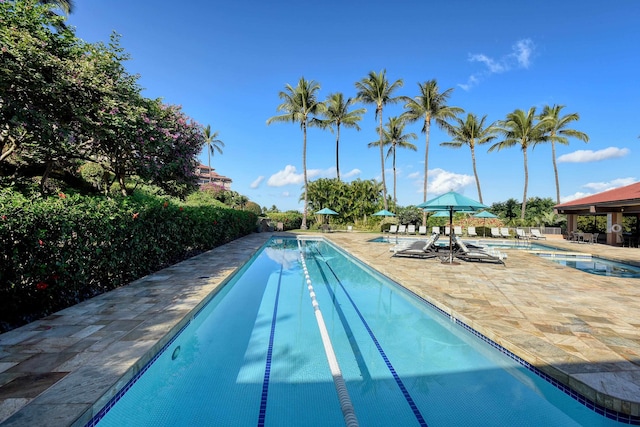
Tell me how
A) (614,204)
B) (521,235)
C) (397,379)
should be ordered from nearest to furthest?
(397,379), (614,204), (521,235)

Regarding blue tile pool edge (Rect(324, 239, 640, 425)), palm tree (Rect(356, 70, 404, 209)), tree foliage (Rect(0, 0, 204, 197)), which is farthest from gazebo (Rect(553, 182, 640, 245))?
tree foliage (Rect(0, 0, 204, 197))

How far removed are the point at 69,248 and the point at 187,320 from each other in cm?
223

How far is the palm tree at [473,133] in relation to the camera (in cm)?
3147

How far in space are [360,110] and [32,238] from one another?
103 feet

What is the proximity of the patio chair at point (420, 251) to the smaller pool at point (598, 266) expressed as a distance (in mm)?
4457

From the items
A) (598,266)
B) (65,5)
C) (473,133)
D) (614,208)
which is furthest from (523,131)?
(65,5)

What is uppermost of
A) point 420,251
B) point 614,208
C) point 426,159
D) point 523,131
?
point 523,131

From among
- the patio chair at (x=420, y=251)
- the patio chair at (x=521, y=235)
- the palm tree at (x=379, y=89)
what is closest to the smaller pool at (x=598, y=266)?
the patio chair at (x=420, y=251)

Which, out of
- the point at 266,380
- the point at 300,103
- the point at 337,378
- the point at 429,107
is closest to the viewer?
the point at 337,378

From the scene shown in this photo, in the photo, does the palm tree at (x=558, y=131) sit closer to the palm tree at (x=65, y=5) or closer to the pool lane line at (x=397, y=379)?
the pool lane line at (x=397, y=379)

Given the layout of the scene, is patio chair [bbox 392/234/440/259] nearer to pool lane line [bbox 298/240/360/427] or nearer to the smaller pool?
the smaller pool

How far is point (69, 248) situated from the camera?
470cm

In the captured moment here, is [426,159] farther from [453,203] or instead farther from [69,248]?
[69,248]

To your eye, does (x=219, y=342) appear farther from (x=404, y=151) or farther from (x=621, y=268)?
(x=404, y=151)
